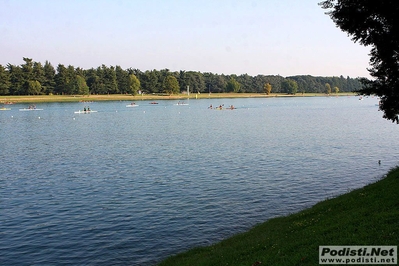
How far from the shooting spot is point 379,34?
64.6 feet

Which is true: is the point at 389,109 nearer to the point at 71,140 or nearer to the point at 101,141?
the point at 101,141

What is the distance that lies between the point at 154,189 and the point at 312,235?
1632 cm

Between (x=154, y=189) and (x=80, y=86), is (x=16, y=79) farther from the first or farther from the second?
(x=154, y=189)

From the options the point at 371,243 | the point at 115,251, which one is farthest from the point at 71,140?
the point at 371,243

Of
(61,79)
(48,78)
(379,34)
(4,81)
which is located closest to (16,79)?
(4,81)

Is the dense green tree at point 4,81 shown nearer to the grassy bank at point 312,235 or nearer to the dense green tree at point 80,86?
the dense green tree at point 80,86

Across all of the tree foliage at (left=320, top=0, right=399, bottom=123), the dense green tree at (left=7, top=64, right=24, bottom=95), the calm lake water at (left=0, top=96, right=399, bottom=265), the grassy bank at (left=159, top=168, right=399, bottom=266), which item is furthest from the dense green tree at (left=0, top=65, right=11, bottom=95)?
the grassy bank at (left=159, top=168, right=399, bottom=266)

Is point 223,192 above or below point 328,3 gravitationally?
below

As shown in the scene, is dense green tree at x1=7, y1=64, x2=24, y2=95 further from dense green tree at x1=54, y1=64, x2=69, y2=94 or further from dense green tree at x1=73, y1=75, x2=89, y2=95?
dense green tree at x1=73, y1=75, x2=89, y2=95

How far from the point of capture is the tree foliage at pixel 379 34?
733 inches

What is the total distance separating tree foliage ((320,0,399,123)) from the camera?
733 inches

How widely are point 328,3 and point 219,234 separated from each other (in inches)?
530

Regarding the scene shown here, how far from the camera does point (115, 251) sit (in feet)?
57.2

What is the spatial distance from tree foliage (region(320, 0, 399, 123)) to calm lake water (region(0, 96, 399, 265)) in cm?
751
